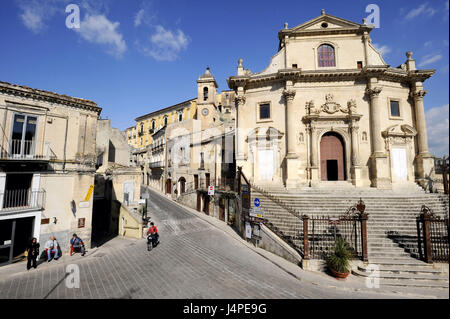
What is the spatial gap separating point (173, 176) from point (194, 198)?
802 cm

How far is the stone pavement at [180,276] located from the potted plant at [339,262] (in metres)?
0.35

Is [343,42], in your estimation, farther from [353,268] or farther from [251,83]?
[353,268]

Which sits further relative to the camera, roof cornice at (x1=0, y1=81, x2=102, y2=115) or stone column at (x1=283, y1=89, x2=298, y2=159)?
stone column at (x1=283, y1=89, x2=298, y2=159)

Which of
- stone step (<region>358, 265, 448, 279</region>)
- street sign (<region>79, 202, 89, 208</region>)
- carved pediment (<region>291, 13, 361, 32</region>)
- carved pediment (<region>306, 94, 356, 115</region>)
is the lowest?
stone step (<region>358, 265, 448, 279</region>)

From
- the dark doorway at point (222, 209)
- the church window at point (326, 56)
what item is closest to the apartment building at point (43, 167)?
the dark doorway at point (222, 209)

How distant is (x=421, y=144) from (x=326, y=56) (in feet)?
36.0

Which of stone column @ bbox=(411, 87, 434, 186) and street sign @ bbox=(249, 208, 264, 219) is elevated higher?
stone column @ bbox=(411, 87, 434, 186)

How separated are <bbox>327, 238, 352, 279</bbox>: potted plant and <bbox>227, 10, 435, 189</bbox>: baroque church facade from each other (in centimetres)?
872

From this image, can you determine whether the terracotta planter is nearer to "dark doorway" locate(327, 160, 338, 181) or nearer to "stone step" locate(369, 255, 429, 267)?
"stone step" locate(369, 255, 429, 267)

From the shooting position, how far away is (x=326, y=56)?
19.5m

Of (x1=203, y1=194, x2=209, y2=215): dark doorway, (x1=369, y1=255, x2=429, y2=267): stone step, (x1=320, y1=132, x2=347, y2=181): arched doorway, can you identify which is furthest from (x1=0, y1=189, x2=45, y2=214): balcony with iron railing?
(x1=320, y1=132, x2=347, y2=181): arched doorway

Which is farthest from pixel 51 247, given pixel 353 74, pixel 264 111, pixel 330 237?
pixel 353 74

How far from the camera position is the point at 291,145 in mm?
17938

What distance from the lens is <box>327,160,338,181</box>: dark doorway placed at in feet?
60.5
